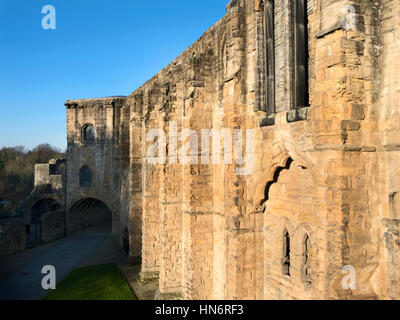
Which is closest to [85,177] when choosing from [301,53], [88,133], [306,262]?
[88,133]

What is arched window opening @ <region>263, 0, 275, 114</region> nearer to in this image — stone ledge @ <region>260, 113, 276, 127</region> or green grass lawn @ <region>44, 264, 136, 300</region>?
stone ledge @ <region>260, 113, 276, 127</region>

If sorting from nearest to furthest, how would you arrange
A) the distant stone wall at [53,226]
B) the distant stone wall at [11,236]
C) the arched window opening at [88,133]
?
the distant stone wall at [11,236]
the distant stone wall at [53,226]
the arched window opening at [88,133]

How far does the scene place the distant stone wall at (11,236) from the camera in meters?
17.5

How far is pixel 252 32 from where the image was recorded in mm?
6496

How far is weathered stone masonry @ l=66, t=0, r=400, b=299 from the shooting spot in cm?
405

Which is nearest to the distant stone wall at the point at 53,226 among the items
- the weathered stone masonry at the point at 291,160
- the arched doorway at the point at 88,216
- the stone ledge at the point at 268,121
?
the arched doorway at the point at 88,216

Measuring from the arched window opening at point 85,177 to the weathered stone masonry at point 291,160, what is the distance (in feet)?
48.2

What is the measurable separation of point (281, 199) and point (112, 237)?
1708cm

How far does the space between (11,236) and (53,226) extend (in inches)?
144

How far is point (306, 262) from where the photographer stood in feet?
18.8

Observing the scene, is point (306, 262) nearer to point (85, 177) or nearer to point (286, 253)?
point (286, 253)

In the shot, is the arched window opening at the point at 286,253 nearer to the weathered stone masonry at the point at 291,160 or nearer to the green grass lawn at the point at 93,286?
the weathered stone masonry at the point at 291,160

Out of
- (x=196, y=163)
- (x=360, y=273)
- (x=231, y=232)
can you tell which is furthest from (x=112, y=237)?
(x=360, y=273)

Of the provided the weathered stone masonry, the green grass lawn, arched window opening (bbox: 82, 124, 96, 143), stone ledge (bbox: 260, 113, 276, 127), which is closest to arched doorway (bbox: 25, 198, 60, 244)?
arched window opening (bbox: 82, 124, 96, 143)
